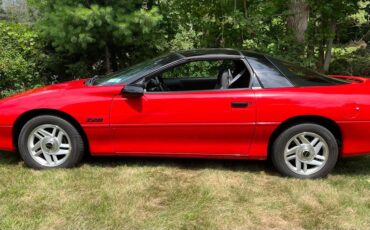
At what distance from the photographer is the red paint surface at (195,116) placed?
4.43m

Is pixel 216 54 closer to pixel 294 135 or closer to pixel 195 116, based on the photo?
pixel 195 116

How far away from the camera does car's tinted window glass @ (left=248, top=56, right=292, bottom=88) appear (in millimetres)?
4551

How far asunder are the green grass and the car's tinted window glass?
102 cm

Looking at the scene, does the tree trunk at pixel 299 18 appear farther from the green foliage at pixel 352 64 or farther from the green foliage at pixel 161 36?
the green foliage at pixel 352 64

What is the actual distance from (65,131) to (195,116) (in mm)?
1409

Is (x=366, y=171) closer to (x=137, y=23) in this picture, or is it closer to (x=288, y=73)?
(x=288, y=73)

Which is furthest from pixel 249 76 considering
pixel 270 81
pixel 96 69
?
pixel 96 69

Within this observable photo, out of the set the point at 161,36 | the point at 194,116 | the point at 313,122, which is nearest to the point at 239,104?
the point at 194,116

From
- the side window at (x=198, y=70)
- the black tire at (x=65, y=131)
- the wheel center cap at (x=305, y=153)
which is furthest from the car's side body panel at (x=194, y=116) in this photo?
the side window at (x=198, y=70)

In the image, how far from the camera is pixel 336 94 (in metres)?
4.45

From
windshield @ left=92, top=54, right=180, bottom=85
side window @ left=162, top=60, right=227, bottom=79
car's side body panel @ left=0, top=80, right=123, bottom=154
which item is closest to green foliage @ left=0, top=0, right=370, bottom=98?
side window @ left=162, top=60, right=227, bottom=79

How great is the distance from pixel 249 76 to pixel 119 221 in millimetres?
2073

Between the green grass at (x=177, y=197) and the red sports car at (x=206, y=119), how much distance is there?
24 cm

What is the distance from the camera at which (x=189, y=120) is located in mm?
4512
